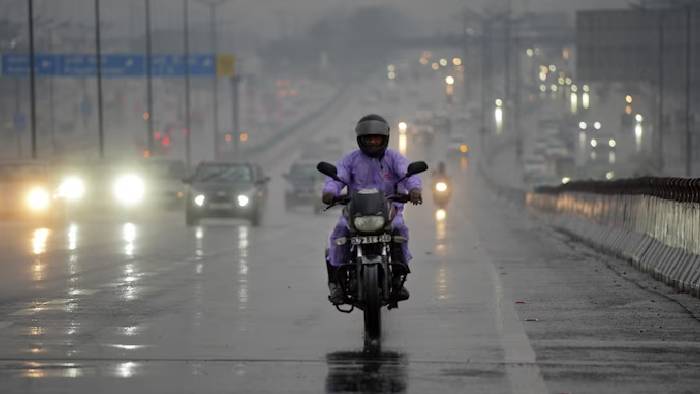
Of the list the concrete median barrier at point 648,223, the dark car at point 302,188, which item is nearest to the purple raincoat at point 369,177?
the concrete median barrier at point 648,223

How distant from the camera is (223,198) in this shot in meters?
43.2

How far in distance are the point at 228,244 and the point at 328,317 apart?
51.8 ft

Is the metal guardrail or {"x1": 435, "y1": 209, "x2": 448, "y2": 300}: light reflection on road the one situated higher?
the metal guardrail

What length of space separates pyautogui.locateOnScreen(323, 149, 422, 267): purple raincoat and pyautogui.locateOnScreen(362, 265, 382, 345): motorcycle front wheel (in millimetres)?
627

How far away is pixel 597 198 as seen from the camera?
31.4 metres

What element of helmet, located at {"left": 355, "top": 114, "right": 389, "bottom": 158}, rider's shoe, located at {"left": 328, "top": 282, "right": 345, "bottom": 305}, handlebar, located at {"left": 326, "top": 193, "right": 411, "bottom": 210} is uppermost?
helmet, located at {"left": 355, "top": 114, "right": 389, "bottom": 158}

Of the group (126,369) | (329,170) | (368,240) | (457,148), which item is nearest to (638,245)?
(329,170)

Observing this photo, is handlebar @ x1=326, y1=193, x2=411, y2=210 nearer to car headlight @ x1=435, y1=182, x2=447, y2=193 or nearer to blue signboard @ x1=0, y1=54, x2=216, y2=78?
car headlight @ x1=435, y1=182, x2=447, y2=193

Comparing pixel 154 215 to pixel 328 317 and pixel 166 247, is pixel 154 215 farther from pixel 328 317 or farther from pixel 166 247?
pixel 328 317

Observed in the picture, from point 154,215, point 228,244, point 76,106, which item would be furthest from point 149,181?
point 76,106

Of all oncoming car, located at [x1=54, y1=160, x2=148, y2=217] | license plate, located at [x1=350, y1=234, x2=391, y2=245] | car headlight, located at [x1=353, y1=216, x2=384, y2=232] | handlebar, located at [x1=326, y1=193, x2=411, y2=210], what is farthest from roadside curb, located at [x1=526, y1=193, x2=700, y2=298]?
oncoming car, located at [x1=54, y1=160, x2=148, y2=217]

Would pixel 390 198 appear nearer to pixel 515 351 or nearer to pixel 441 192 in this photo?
pixel 515 351

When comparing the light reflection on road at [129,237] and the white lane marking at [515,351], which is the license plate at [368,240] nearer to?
the white lane marking at [515,351]

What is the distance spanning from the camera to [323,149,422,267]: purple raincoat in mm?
14156
